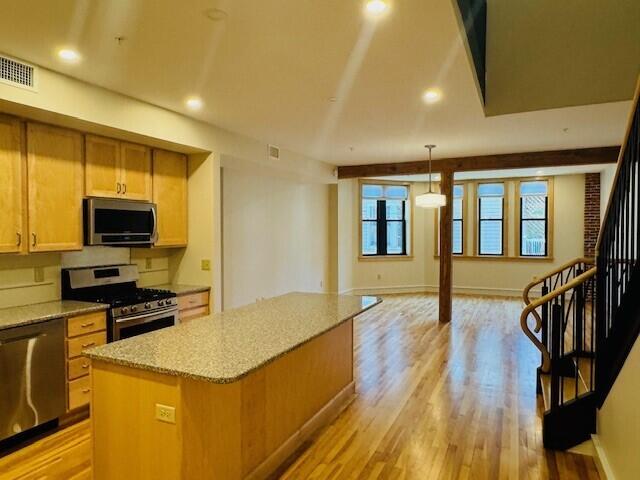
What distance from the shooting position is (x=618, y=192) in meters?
2.46

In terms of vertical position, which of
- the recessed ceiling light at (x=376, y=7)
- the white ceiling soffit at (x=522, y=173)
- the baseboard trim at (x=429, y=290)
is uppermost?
the white ceiling soffit at (x=522, y=173)

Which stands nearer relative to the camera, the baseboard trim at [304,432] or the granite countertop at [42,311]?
the baseboard trim at [304,432]

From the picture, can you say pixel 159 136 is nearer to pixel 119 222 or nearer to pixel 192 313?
pixel 119 222

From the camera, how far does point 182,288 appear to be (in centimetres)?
443

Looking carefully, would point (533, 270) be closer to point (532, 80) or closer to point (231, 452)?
point (532, 80)

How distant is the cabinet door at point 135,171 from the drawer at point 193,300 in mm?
1054

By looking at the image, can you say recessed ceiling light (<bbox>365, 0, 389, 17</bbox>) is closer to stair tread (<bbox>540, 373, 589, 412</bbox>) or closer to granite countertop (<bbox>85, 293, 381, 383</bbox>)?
granite countertop (<bbox>85, 293, 381, 383</bbox>)

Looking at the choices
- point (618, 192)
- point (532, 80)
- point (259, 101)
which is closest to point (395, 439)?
point (618, 192)

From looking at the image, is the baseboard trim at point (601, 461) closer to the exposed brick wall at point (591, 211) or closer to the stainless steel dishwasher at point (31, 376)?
the stainless steel dishwasher at point (31, 376)

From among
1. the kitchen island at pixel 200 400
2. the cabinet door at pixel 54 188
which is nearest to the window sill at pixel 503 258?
the kitchen island at pixel 200 400

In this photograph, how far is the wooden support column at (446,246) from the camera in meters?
6.75

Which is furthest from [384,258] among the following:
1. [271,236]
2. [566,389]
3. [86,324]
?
[86,324]

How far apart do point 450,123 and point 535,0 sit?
4.27ft

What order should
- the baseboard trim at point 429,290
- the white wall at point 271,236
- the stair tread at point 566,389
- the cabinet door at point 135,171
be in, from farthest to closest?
1. the baseboard trim at point 429,290
2. the white wall at point 271,236
3. the cabinet door at point 135,171
4. the stair tread at point 566,389
